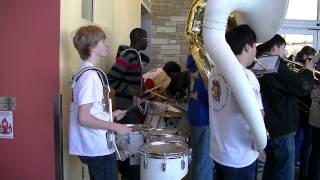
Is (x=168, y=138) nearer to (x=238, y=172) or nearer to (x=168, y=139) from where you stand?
(x=168, y=139)

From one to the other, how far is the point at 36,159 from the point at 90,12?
1.33 metres

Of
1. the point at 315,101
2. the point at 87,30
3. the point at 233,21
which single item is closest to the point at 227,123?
the point at 233,21

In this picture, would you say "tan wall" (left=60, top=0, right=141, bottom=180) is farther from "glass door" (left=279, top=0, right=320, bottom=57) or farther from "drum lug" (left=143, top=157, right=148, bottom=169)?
"glass door" (left=279, top=0, right=320, bottom=57)

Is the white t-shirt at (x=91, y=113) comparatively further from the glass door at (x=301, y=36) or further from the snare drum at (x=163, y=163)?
the glass door at (x=301, y=36)

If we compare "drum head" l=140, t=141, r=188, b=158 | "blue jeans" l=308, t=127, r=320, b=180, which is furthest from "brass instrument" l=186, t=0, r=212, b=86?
"blue jeans" l=308, t=127, r=320, b=180

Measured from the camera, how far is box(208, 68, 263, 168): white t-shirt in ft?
6.14

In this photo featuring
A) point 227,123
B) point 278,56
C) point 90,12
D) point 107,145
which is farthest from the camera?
point 90,12

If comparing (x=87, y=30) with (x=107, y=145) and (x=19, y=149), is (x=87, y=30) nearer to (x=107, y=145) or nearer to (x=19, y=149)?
(x=107, y=145)

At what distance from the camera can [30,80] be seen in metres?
2.44

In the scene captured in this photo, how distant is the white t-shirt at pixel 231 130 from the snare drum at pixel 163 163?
1.72ft

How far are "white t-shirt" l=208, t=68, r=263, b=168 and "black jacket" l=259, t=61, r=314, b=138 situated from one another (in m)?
0.87

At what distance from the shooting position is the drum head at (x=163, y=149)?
2449 millimetres

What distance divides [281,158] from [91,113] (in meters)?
1.52

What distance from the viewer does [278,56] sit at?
272 cm
